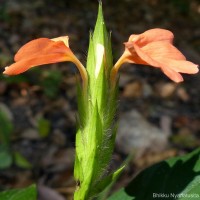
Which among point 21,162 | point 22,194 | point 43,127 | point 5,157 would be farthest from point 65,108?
point 22,194

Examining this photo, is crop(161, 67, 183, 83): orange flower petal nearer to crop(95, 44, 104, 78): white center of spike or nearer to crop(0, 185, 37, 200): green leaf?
crop(95, 44, 104, 78): white center of spike

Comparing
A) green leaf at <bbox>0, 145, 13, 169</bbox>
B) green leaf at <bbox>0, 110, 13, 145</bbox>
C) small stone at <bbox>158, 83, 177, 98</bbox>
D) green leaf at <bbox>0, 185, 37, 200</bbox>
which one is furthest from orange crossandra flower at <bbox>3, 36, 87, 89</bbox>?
small stone at <bbox>158, 83, 177, 98</bbox>

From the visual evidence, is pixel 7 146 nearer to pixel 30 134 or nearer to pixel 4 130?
pixel 4 130

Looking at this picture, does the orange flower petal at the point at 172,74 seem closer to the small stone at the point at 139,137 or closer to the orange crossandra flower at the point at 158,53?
the orange crossandra flower at the point at 158,53

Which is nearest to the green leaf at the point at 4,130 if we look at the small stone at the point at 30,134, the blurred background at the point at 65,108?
the blurred background at the point at 65,108

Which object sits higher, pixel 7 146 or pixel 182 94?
pixel 7 146

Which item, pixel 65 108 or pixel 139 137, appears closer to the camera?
pixel 139 137
